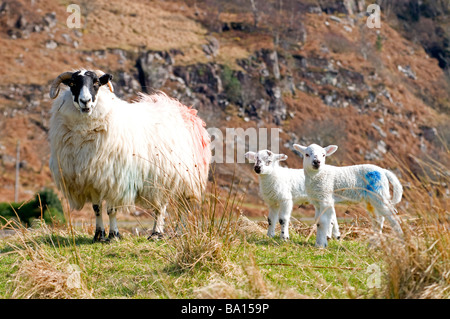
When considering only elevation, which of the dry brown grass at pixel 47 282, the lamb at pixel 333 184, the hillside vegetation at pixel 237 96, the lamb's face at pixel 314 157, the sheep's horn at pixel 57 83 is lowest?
the hillside vegetation at pixel 237 96

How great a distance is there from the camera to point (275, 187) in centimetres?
948

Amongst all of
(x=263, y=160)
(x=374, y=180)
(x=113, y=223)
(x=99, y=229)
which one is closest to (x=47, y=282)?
(x=99, y=229)

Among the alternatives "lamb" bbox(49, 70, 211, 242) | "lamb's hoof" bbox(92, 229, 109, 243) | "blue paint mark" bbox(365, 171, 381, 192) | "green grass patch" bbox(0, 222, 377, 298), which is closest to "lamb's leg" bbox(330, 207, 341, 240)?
"blue paint mark" bbox(365, 171, 381, 192)

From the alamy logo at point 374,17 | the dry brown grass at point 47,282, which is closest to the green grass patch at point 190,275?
the dry brown grass at point 47,282

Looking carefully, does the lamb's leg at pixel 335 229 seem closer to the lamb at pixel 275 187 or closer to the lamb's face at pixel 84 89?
the lamb at pixel 275 187

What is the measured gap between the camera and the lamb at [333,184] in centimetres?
846

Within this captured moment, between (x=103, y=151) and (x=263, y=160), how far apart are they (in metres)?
2.80

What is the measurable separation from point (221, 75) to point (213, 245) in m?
56.0

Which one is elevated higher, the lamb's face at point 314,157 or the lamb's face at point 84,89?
the lamb's face at point 84,89

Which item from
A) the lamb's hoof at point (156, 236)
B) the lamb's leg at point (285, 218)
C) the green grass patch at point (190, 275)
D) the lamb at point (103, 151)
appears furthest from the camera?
the lamb's hoof at point (156, 236)

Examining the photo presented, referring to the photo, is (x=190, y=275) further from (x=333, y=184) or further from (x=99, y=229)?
(x=333, y=184)

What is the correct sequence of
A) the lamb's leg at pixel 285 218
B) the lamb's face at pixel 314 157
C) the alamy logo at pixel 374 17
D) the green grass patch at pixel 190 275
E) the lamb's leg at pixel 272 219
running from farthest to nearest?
1. the alamy logo at pixel 374 17
2. the lamb's leg at pixel 272 219
3. the lamb's leg at pixel 285 218
4. the lamb's face at pixel 314 157
5. the green grass patch at pixel 190 275

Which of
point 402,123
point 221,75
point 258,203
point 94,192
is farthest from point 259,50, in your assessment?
point 94,192

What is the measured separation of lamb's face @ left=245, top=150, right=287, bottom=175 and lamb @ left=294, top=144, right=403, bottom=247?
0.73m
